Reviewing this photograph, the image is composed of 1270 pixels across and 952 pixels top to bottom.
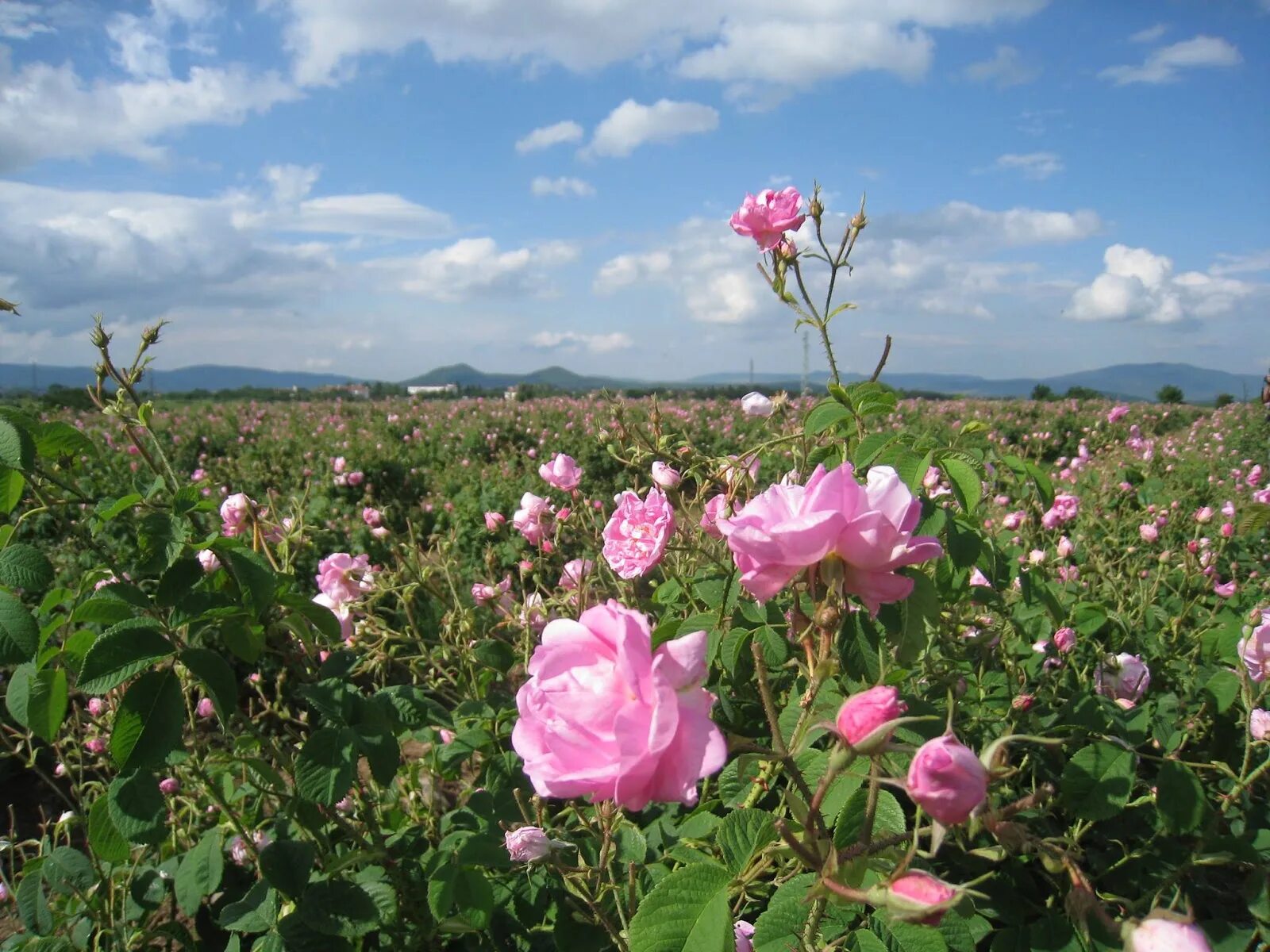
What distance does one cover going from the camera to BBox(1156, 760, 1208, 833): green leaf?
120 centimetres

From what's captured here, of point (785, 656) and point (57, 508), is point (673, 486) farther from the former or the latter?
point (57, 508)

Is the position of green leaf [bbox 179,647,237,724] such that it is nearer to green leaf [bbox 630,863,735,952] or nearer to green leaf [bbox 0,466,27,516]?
green leaf [bbox 0,466,27,516]

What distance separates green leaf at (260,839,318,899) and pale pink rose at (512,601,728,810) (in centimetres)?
93

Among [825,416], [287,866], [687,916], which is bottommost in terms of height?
[287,866]

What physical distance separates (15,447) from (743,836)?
1.16 meters

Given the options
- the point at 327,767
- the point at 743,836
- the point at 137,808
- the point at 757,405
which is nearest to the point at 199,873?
the point at 137,808

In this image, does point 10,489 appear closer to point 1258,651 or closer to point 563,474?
point 563,474

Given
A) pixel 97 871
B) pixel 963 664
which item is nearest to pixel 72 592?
pixel 97 871

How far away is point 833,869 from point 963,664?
1.27 m

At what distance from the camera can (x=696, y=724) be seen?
0.63m

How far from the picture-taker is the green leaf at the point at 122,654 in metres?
1.02

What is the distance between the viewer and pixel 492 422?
10844 millimetres

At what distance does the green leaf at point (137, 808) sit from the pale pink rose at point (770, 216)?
1.49 metres

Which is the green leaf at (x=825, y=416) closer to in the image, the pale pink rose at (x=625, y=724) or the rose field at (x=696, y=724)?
the rose field at (x=696, y=724)
